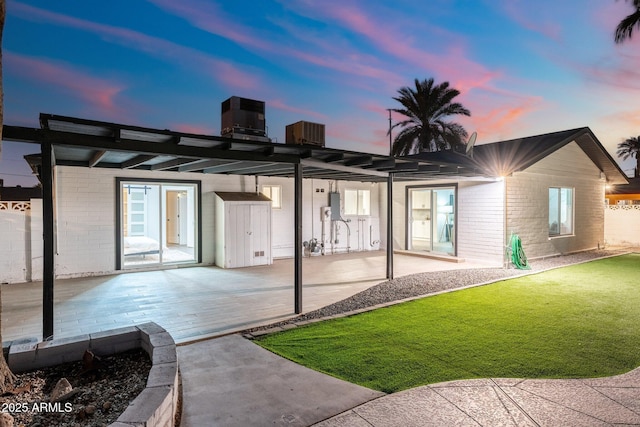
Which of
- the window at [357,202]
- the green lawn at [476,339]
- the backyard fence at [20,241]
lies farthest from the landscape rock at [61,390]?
the window at [357,202]

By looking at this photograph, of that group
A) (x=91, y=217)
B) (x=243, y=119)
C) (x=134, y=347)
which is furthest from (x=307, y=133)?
(x=91, y=217)

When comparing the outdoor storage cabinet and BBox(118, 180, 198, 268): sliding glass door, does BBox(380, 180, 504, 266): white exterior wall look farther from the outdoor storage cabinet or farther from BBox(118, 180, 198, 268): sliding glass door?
BBox(118, 180, 198, 268): sliding glass door

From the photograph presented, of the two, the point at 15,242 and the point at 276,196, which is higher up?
the point at 276,196

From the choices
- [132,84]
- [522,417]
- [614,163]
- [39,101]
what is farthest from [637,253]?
[39,101]

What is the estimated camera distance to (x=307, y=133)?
5.97 m

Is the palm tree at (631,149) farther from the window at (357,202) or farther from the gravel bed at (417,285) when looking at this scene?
the window at (357,202)

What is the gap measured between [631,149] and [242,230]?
37.6m

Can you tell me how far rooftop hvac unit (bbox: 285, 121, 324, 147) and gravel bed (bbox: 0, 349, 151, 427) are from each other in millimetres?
4004

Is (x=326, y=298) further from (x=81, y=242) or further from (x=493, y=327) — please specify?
(x=81, y=242)

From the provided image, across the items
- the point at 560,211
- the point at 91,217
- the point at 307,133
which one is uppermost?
the point at 307,133

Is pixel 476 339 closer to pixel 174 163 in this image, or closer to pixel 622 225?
pixel 174 163

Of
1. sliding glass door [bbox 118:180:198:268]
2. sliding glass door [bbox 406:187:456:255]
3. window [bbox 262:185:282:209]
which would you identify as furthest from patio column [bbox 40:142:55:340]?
sliding glass door [bbox 406:187:456:255]

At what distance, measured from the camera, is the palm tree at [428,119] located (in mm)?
19453

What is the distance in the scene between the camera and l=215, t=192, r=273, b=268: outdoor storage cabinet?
885 cm
